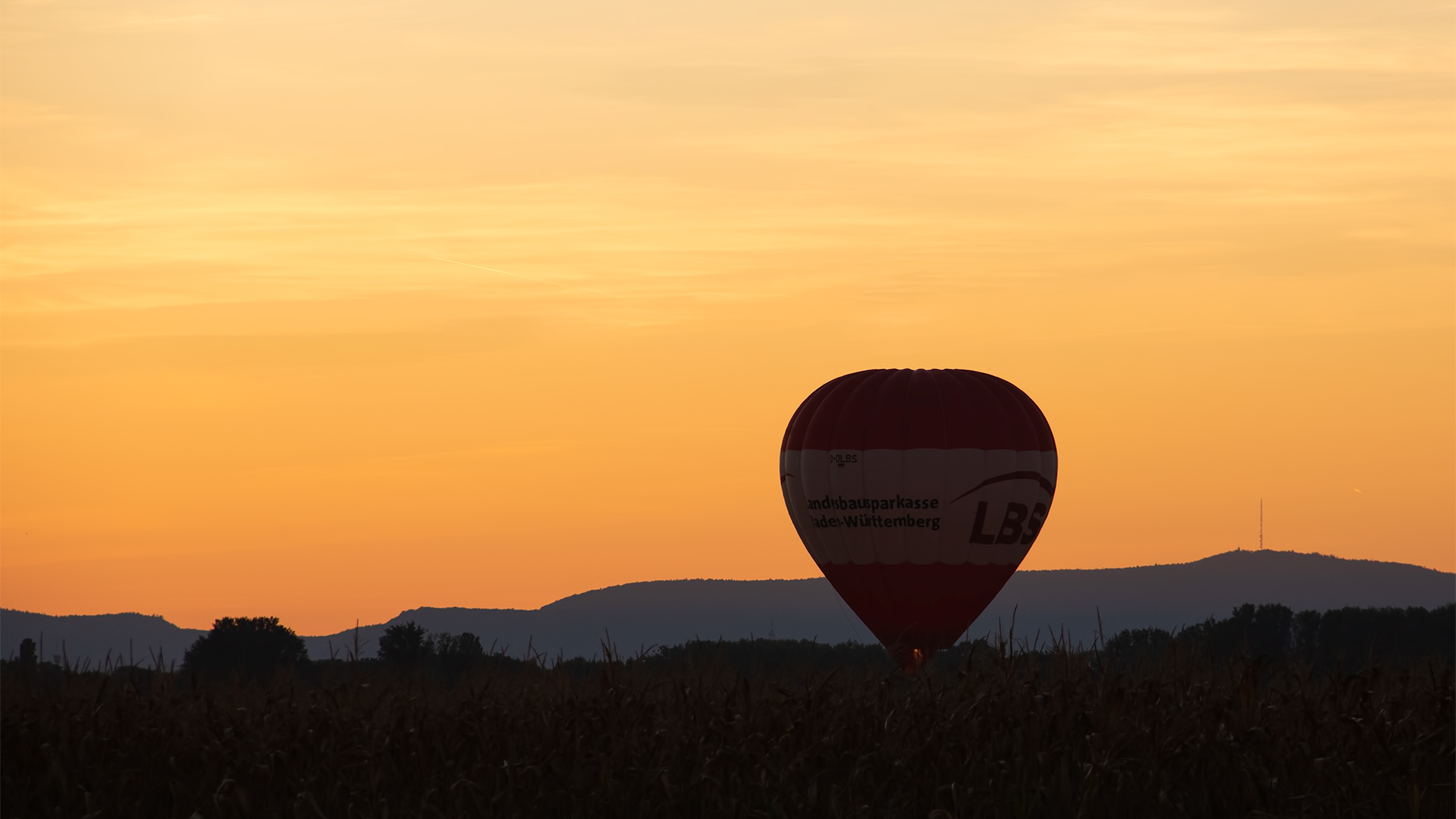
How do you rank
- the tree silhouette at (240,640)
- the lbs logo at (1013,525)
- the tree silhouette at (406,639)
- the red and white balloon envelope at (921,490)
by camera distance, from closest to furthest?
the red and white balloon envelope at (921,490) < the lbs logo at (1013,525) < the tree silhouette at (406,639) < the tree silhouette at (240,640)

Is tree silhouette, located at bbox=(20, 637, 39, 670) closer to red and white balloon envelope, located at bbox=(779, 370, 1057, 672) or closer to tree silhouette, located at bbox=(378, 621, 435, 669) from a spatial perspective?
red and white balloon envelope, located at bbox=(779, 370, 1057, 672)

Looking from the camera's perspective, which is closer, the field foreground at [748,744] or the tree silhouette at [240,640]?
the field foreground at [748,744]

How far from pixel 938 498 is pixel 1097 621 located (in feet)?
72.3

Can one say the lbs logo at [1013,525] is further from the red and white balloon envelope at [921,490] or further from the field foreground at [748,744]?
the field foreground at [748,744]

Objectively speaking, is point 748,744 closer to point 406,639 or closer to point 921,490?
point 921,490

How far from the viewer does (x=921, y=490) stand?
125ft

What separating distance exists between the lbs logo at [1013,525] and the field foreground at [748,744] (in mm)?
22237

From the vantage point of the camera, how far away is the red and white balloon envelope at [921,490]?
38.2 m

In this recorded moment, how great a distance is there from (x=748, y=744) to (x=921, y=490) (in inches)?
953

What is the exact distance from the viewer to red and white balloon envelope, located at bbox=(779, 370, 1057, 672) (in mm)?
38156

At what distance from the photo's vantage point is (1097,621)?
16141 mm

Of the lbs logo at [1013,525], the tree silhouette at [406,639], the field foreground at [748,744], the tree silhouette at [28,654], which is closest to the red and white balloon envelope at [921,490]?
the lbs logo at [1013,525]

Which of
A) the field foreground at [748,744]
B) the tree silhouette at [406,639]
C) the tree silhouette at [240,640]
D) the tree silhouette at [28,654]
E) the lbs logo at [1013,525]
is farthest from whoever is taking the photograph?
the tree silhouette at [240,640]

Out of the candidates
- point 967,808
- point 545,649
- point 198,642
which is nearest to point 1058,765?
point 967,808
